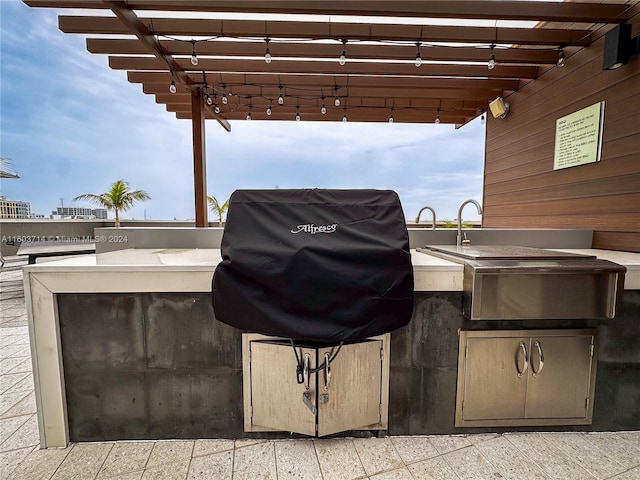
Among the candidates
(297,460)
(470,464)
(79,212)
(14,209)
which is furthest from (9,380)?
(79,212)

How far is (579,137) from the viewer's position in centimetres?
251

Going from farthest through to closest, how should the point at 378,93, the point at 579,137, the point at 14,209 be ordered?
1. the point at 14,209
2. the point at 378,93
3. the point at 579,137

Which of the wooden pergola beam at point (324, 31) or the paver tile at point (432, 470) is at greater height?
the wooden pergola beam at point (324, 31)

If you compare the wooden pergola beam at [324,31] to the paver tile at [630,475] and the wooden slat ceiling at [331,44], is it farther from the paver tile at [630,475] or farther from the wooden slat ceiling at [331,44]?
the paver tile at [630,475]

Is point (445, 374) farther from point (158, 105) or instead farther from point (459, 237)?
point (158, 105)

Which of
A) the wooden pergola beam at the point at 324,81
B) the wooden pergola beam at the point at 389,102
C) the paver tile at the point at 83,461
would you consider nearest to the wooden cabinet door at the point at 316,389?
the paver tile at the point at 83,461

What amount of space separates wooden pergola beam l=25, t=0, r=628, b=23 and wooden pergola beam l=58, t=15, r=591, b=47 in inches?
11.4

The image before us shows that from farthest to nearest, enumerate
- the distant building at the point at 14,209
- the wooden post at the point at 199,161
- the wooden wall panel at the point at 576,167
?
1. the distant building at the point at 14,209
2. the wooden post at the point at 199,161
3. the wooden wall panel at the point at 576,167

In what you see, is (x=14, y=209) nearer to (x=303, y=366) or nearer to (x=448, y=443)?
(x=303, y=366)

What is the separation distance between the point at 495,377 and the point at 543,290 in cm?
57

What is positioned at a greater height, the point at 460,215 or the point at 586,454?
the point at 460,215

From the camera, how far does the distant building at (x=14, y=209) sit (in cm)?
750

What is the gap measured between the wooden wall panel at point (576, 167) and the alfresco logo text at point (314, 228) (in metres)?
2.50

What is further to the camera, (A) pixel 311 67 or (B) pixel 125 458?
(A) pixel 311 67
